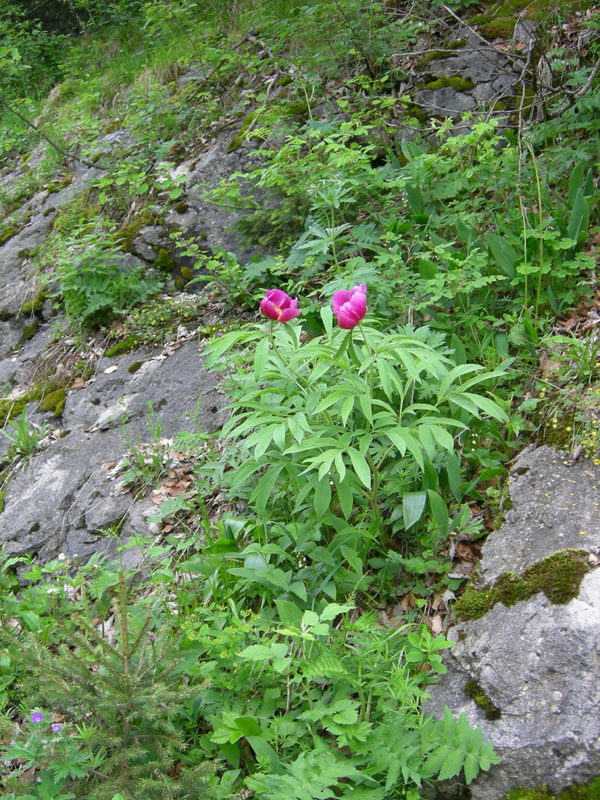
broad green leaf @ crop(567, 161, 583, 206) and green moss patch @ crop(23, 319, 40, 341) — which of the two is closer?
broad green leaf @ crop(567, 161, 583, 206)

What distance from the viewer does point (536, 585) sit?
215cm

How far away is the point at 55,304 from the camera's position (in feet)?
17.4

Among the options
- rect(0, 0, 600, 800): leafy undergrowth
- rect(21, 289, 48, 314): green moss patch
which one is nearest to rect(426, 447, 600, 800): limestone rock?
rect(0, 0, 600, 800): leafy undergrowth

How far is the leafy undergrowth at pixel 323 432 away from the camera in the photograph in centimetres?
190

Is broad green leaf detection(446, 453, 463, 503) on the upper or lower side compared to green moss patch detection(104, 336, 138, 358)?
lower

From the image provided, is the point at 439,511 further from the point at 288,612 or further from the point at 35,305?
the point at 35,305

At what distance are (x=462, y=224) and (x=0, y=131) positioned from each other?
7454 millimetres

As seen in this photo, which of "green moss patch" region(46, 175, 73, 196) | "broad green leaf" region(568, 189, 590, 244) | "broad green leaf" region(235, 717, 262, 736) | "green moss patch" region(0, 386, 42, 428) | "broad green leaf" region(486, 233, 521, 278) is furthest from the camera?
"green moss patch" region(46, 175, 73, 196)

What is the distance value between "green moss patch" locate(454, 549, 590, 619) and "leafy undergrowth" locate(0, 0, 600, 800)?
12cm

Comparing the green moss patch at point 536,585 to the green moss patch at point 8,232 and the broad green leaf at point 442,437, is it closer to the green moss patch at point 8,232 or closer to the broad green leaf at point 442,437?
the broad green leaf at point 442,437

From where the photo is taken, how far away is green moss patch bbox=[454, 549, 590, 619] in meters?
2.09

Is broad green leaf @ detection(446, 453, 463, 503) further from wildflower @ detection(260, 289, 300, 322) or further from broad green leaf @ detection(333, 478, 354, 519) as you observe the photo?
wildflower @ detection(260, 289, 300, 322)

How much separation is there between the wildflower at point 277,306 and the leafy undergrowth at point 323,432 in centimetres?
2

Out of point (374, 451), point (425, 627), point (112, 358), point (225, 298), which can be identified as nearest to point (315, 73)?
point (225, 298)
